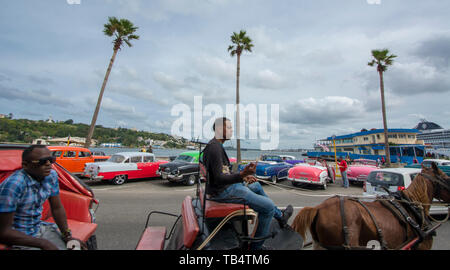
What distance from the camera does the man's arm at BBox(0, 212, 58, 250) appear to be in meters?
1.64

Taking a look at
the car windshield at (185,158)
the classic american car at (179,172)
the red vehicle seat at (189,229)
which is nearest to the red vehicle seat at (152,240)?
the red vehicle seat at (189,229)

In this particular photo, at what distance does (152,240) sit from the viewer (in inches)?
111

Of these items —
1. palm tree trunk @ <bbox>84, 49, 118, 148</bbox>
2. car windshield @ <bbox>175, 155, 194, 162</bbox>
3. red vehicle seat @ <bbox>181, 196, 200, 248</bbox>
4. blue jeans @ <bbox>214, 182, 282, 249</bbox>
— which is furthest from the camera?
palm tree trunk @ <bbox>84, 49, 118, 148</bbox>

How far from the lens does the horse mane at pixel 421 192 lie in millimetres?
3189

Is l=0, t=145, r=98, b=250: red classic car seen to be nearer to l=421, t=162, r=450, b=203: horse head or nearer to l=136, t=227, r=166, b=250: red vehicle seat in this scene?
l=136, t=227, r=166, b=250: red vehicle seat

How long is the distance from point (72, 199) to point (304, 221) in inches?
145

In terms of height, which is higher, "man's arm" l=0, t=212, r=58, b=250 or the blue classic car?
"man's arm" l=0, t=212, r=58, b=250

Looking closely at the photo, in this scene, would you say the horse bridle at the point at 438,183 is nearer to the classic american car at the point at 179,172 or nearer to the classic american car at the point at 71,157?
the classic american car at the point at 179,172

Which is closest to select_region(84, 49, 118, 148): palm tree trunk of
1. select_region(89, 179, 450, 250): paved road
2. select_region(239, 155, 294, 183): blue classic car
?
select_region(89, 179, 450, 250): paved road

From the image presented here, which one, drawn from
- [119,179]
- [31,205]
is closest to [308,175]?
[119,179]

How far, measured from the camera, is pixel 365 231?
2693mm

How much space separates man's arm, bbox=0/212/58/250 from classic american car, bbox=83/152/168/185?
960cm
